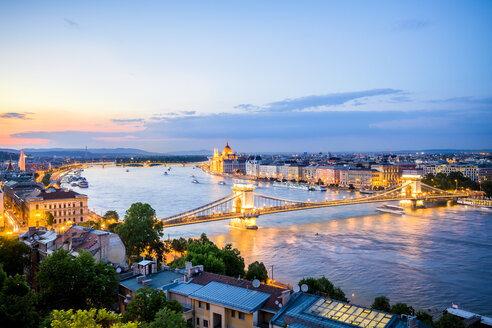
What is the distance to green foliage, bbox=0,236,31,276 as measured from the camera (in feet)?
42.5

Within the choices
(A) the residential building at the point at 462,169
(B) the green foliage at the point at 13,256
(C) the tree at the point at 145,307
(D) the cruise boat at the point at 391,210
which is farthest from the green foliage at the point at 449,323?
(A) the residential building at the point at 462,169

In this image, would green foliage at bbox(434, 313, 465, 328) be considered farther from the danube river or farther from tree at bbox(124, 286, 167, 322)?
tree at bbox(124, 286, 167, 322)

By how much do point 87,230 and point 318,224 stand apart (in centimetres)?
1847

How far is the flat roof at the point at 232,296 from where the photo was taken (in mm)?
8078

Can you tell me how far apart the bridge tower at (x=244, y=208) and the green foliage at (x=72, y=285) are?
59.2ft

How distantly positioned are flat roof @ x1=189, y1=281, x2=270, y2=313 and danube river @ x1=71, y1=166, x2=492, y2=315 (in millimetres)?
6716

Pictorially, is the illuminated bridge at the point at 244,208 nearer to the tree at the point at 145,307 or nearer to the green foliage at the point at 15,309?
the green foliage at the point at 15,309

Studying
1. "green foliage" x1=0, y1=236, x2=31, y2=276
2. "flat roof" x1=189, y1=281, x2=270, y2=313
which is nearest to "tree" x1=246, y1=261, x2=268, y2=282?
"flat roof" x1=189, y1=281, x2=270, y2=313

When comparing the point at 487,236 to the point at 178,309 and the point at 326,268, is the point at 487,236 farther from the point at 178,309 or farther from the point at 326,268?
the point at 178,309

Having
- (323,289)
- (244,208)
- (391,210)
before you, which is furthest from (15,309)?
(391,210)

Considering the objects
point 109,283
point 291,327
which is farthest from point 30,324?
point 291,327

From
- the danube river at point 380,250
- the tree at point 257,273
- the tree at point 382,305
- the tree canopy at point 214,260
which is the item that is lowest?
the danube river at point 380,250

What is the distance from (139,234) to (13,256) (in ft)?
16.1

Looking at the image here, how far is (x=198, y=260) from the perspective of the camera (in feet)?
42.0
